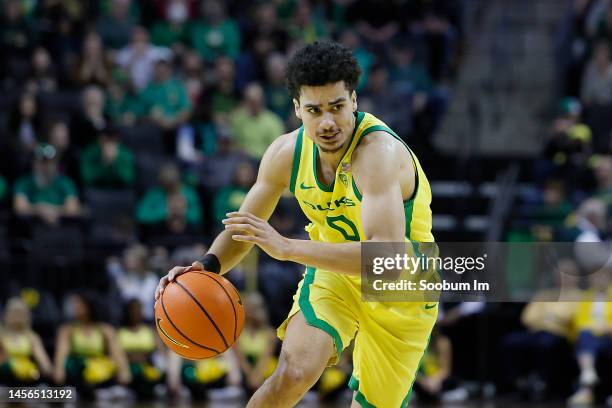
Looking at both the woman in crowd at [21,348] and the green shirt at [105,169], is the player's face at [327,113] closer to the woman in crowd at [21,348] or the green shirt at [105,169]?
the woman in crowd at [21,348]

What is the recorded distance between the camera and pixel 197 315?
489 cm

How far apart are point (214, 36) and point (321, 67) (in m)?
7.95

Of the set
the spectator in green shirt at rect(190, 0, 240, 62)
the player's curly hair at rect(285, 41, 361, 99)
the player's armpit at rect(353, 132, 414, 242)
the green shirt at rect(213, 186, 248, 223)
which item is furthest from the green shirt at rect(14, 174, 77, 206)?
the player's armpit at rect(353, 132, 414, 242)

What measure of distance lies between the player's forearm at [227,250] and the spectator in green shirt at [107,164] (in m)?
5.49

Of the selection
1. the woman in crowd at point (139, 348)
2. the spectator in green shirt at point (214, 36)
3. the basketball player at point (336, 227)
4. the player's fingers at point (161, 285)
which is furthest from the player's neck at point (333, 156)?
the spectator in green shirt at point (214, 36)

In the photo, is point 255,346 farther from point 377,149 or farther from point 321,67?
point 321,67

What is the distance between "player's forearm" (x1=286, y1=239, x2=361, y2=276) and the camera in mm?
4586

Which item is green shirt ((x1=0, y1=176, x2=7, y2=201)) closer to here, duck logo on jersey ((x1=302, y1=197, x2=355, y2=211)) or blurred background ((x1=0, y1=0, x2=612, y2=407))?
blurred background ((x1=0, y1=0, x2=612, y2=407))

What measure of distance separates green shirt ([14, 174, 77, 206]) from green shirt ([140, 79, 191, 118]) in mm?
1655

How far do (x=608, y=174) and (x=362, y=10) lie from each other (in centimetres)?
436

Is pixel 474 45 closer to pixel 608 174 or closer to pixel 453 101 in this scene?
pixel 453 101

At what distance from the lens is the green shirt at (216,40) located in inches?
493

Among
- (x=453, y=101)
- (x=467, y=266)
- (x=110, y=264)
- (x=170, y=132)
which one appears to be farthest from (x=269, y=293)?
(x=453, y=101)

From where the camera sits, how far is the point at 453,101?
520 inches
